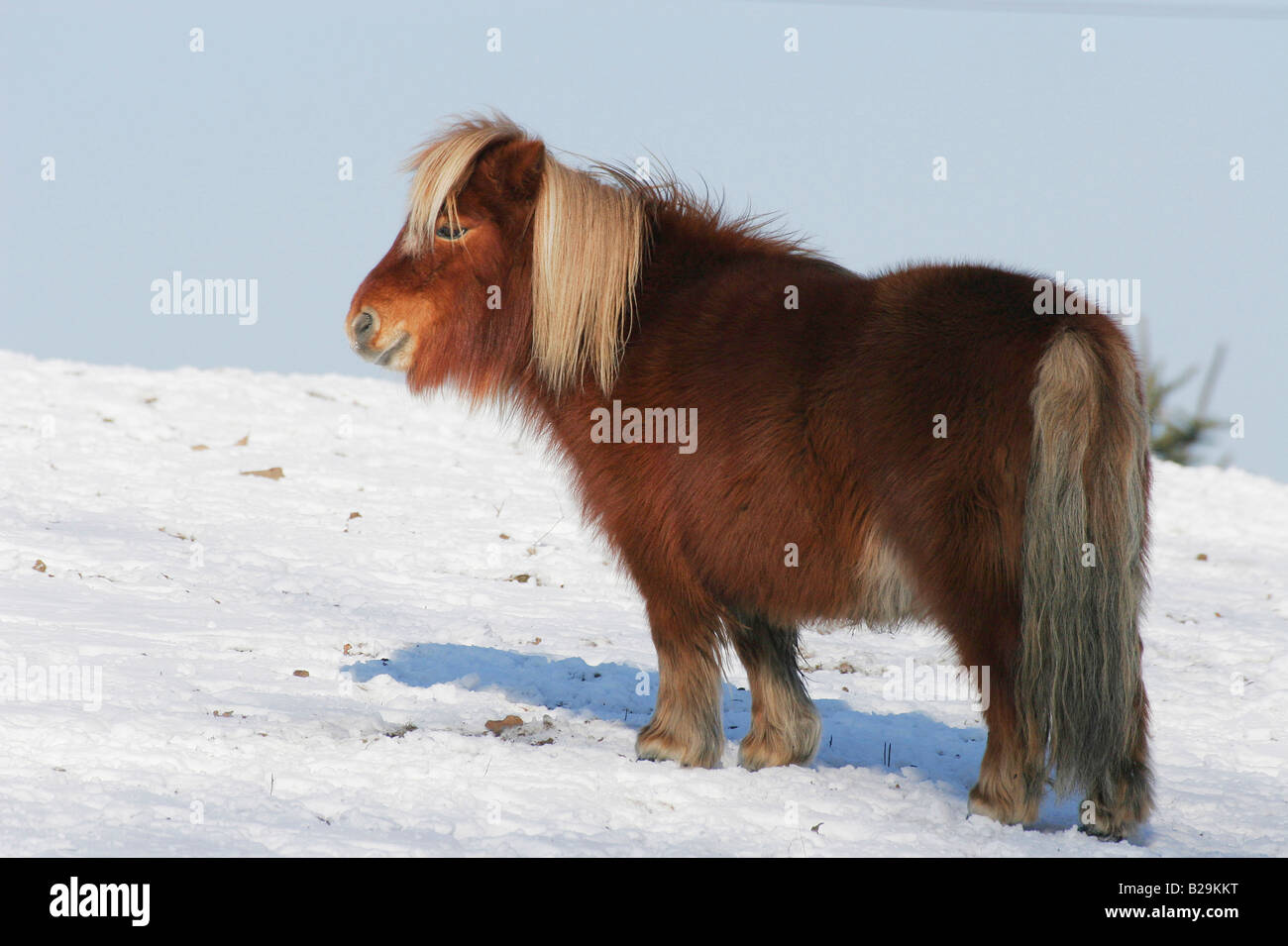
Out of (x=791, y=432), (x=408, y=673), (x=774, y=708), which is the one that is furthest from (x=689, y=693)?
(x=408, y=673)

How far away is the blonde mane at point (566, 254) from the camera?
497 cm

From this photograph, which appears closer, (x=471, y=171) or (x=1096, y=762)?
(x=1096, y=762)

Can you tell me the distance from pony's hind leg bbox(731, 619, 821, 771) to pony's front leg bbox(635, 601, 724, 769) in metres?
0.23

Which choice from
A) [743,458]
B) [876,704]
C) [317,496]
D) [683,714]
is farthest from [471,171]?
[317,496]

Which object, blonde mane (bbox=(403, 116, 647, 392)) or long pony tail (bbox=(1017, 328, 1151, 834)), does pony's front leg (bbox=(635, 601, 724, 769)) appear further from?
long pony tail (bbox=(1017, 328, 1151, 834))

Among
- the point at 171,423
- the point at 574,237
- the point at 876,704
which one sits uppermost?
the point at 574,237

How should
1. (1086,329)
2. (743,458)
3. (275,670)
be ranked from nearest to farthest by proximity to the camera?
(1086,329) < (743,458) < (275,670)

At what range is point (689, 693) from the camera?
199 inches

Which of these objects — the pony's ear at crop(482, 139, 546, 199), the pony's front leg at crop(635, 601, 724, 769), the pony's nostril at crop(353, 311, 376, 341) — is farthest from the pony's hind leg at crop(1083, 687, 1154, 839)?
the pony's nostril at crop(353, 311, 376, 341)

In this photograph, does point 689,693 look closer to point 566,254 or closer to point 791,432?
point 791,432

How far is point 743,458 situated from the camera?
14.8 feet

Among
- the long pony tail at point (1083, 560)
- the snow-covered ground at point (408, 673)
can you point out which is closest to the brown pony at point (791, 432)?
the long pony tail at point (1083, 560)

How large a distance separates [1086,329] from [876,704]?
3298 mm
